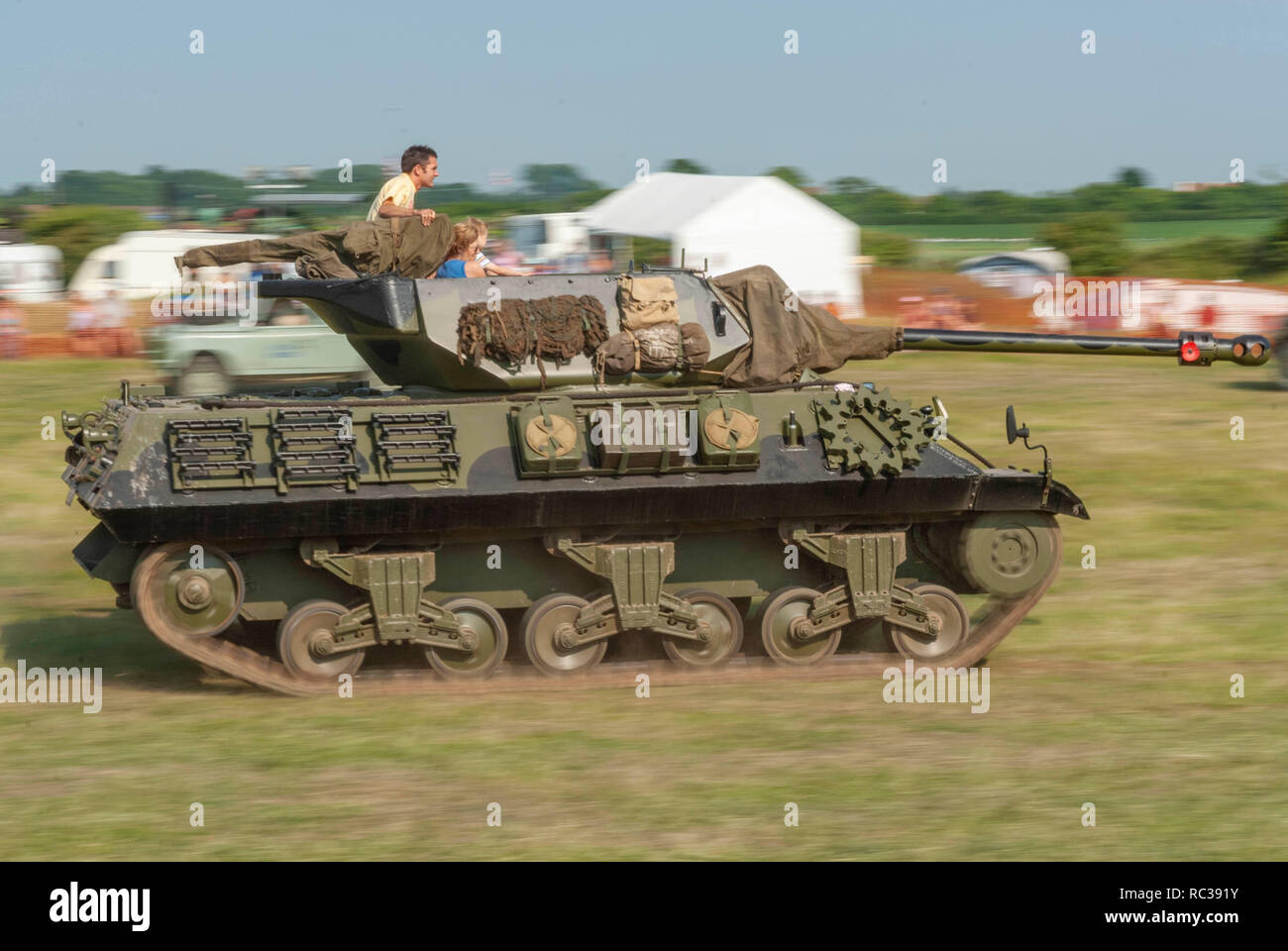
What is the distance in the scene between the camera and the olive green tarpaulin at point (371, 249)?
12891mm

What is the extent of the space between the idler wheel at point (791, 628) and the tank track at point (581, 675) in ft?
0.34

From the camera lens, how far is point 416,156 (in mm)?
13148

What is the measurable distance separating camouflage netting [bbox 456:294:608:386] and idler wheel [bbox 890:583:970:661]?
3367 mm

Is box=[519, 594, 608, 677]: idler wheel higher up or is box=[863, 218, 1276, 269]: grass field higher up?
box=[863, 218, 1276, 269]: grass field

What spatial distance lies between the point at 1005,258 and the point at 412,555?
117ft

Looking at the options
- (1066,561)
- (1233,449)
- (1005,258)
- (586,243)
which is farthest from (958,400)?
(1005,258)

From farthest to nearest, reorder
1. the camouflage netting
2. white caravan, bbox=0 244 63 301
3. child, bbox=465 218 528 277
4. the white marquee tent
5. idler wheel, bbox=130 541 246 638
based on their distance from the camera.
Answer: white caravan, bbox=0 244 63 301, the white marquee tent, child, bbox=465 218 528 277, the camouflage netting, idler wheel, bbox=130 541 246 638

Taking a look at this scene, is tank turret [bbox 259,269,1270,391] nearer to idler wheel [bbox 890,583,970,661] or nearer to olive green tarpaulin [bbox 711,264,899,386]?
olive green tarpaulin [bbox 711,264,899,386]

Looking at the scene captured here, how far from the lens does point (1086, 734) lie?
11.1 meters

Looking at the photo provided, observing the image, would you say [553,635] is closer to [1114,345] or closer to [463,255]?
[463,255]

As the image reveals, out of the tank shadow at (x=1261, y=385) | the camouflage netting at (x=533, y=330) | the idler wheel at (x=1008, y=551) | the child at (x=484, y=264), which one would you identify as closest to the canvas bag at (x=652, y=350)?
the camouflage netting at (x=533, y=330)

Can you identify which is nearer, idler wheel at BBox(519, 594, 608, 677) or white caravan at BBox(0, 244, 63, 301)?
idler wheel at BBox(519, 594, 608, 677)

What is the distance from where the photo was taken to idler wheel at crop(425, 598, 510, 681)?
12.6m

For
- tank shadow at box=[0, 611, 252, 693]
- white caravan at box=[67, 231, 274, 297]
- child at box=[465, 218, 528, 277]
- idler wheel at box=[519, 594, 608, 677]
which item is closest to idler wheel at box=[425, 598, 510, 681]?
idler wheel at box=[519, 594, 608, 677]
